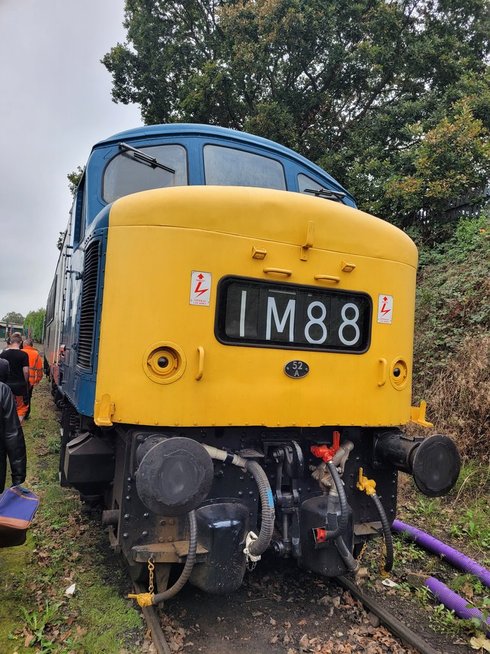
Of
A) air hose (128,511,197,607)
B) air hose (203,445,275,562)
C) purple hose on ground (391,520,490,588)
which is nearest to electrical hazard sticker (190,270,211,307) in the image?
air hose (203,445,275,562)

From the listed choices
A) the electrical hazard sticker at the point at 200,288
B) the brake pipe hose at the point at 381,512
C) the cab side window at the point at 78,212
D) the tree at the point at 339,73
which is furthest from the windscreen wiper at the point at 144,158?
the tree at the point at 339,73

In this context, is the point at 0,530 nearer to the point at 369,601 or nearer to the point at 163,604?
the point at 163,604

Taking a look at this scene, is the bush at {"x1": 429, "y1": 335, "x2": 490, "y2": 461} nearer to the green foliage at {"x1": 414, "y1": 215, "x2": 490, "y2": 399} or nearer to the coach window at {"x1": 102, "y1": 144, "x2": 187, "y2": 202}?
the green foliage at {"x1": 414, "y1": 215, "x2": 490, "y2": 399}

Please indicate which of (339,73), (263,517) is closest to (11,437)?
(263,517)

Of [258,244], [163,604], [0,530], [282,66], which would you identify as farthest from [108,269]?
[282,66]

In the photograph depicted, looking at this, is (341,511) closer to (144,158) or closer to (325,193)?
(325,193)

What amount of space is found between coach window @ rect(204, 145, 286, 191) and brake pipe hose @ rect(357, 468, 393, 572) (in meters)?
2.50

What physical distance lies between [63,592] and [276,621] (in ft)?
5.03

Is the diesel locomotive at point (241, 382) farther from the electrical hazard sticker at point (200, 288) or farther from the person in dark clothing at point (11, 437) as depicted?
the person in dark clothing at point (11, 437)

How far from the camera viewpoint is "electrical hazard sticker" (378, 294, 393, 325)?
3.47m

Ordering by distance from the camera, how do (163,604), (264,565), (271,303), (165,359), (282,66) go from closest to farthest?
(165,359), (271,303), (163,604), (264,565), (282,66)

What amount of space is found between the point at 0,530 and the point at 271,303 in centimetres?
223

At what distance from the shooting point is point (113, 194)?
405 cm

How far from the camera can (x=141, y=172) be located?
13.3 feet
